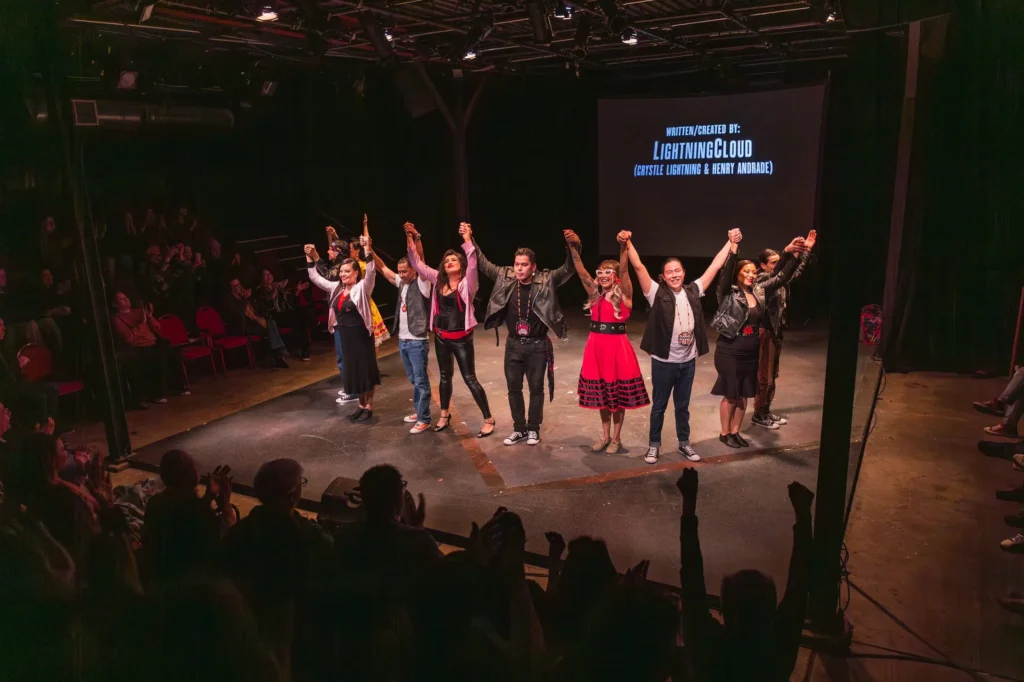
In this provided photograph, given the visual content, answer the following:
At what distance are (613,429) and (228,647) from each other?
14.0ft

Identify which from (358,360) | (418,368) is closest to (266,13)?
(358,360)

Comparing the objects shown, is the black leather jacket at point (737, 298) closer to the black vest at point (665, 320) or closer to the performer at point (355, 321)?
the black vest at point (665, 320)

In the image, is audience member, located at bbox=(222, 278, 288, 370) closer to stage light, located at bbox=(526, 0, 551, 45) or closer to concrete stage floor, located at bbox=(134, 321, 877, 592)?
concrete stage floor, located at bbox=(134, 321, 877, 592)

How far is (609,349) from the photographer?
222 inches

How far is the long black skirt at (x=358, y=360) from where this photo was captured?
21.6 ft

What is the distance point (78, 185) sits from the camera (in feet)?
18.0

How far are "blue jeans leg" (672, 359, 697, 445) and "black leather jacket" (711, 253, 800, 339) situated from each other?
46 centimetres

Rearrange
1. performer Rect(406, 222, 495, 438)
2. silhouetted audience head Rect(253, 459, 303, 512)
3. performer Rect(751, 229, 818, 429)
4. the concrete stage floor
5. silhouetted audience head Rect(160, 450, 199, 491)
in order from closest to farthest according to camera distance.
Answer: silhouetted audience head Rect(253, 459, 303, 512) < silhouetted audience head Rect(160, 450, 199, 491) < the concrete stage floor < performer Rect(751, 229, 818, 429) < performer Rect(406, 222, 495, 438)

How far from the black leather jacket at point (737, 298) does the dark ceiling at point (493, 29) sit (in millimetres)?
2517

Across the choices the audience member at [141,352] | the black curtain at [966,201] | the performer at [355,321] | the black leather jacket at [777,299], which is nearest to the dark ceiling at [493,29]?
the black curtain at [966,201]

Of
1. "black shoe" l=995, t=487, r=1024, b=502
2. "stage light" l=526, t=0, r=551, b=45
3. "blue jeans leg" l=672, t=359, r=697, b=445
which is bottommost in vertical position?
"black shoe" l=995, t=487, r=1024, b=502

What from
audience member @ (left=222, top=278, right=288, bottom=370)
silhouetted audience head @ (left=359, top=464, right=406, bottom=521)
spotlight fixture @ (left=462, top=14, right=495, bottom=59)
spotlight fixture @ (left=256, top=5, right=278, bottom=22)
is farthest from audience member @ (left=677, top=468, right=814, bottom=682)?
audience member @ (left=222, top=278, right=288, bottom=370)

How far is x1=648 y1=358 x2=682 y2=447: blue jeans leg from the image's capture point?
5496 millimetres

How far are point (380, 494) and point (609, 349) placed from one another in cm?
335
